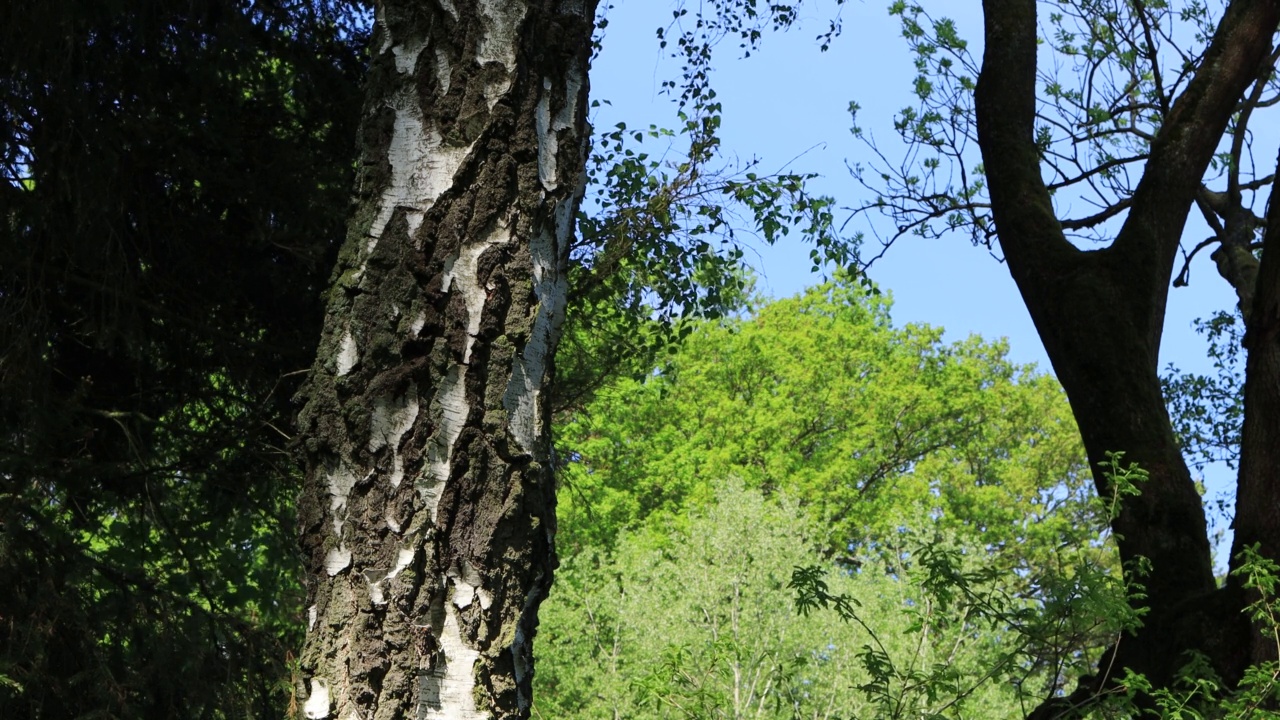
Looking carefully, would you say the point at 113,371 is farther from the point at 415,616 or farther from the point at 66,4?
the point at 415,616

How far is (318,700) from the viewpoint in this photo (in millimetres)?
2121

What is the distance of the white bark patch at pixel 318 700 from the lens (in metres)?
2.11

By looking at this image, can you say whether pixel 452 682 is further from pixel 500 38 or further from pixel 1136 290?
pixel 1136 290

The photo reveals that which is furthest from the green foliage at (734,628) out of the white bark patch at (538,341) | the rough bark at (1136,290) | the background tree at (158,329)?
the white bark patch at (538,341)

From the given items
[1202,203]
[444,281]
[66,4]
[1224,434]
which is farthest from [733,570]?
[444,281]

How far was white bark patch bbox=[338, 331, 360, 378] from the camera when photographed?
7.36 feet

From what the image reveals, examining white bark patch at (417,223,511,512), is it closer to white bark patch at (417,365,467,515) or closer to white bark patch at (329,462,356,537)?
white bark patch at (417,365,467,515)

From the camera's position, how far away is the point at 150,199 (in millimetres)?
5332

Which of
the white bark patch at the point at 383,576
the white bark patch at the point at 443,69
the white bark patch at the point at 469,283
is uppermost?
the white bark patch at the point at 443,69

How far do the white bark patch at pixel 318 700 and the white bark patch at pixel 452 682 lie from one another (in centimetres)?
17

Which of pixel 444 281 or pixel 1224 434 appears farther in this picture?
pixel 1224 434

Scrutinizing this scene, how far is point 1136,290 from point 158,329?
447cm

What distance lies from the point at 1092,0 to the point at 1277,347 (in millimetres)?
4755

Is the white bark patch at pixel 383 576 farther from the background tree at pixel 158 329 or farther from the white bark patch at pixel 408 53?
the background tree at pixel 158 329
